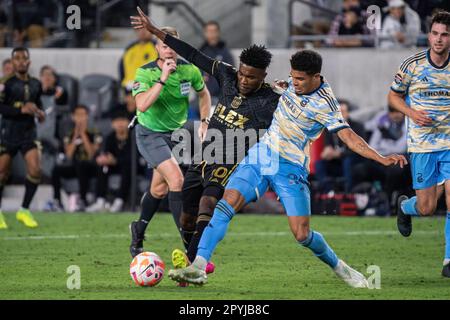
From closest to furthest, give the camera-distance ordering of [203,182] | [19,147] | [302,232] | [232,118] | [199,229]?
[302,232]
[199,229]
[232,118]
[203,182]
[19,147]

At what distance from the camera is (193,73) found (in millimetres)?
13000

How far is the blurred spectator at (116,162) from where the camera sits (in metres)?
19.6

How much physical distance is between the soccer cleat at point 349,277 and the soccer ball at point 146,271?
164 centimetres

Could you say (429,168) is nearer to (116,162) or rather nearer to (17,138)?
(17,138)

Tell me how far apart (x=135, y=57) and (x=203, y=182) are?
30.9 ft

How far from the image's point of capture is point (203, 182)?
11.1 meters

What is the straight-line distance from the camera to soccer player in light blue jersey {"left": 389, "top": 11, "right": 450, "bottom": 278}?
11.5m

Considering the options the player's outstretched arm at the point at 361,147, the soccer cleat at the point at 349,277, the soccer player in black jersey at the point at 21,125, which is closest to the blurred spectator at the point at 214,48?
the soccer player in black jersey at the point at 21,125

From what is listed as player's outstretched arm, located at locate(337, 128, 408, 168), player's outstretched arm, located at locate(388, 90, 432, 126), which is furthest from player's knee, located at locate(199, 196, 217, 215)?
player's outstretched arm, located at locate(388, 90, 432, 126)

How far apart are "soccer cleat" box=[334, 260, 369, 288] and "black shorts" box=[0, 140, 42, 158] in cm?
775

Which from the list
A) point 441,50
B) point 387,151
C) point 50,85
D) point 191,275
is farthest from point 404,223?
point 50,85

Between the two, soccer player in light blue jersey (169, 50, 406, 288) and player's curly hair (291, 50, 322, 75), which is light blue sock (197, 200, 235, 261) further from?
player's curly hair (291, 50, 322, 75)
